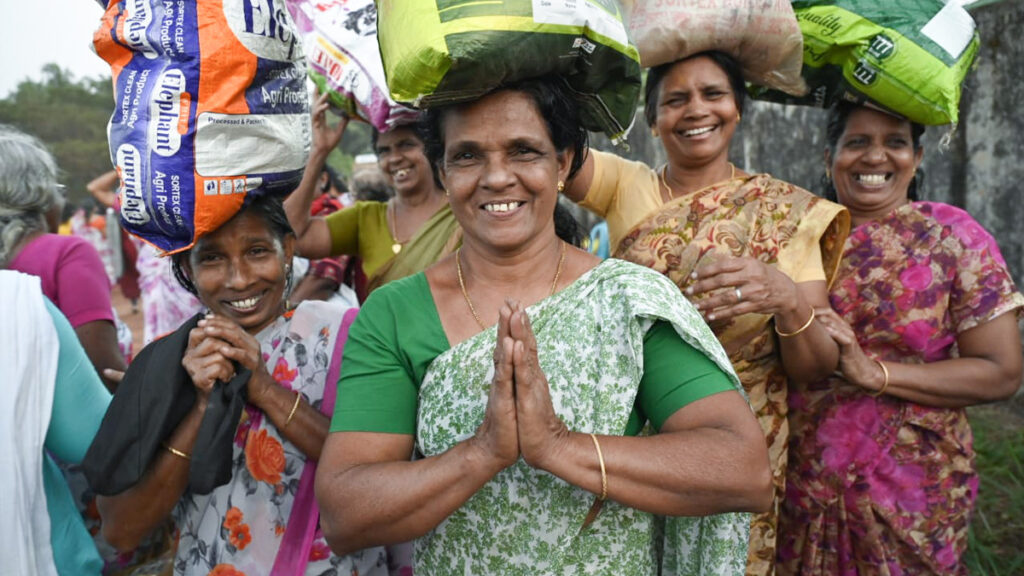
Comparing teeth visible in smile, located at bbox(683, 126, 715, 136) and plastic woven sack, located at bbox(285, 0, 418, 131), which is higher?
plastic woven sack, located at bbox(285, 0, 418, 131)

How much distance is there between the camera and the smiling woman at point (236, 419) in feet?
5.89

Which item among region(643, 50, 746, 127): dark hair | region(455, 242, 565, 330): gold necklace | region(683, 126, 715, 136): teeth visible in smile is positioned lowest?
region(455, 242, 565, 330): gold necklace

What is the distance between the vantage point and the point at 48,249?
8.53ft

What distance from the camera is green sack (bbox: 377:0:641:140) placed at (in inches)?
59.1

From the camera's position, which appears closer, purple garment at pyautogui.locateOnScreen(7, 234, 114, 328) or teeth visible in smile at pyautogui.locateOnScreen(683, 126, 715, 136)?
teeth visible in smile at pyautogui.locateOnScreen(683, 126, 715, 136)

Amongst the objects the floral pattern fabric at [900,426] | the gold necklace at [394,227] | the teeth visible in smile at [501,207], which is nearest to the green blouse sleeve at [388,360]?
the teeth visible in smile at [501,207]

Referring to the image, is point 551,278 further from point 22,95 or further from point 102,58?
point 22,95

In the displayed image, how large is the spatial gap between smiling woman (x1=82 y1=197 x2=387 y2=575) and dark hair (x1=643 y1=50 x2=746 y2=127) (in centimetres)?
119

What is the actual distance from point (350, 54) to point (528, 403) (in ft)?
5.55

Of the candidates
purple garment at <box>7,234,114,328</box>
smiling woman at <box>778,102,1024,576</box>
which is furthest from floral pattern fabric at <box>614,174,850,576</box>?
purple garment at <box>7,234,114,328</box>

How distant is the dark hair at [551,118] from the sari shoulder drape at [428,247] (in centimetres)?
79

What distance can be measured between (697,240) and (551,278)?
2.23 ft

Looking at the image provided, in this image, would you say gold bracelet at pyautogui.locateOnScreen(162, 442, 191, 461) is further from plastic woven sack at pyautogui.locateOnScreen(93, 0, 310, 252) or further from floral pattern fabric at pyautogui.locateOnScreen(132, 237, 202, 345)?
floral pattern fabric at pyautogui.locateOnScreen(132, 237, 202, 345)

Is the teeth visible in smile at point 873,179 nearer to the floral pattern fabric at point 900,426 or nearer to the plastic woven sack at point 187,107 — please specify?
the floral pattern fabric at point 900,426
